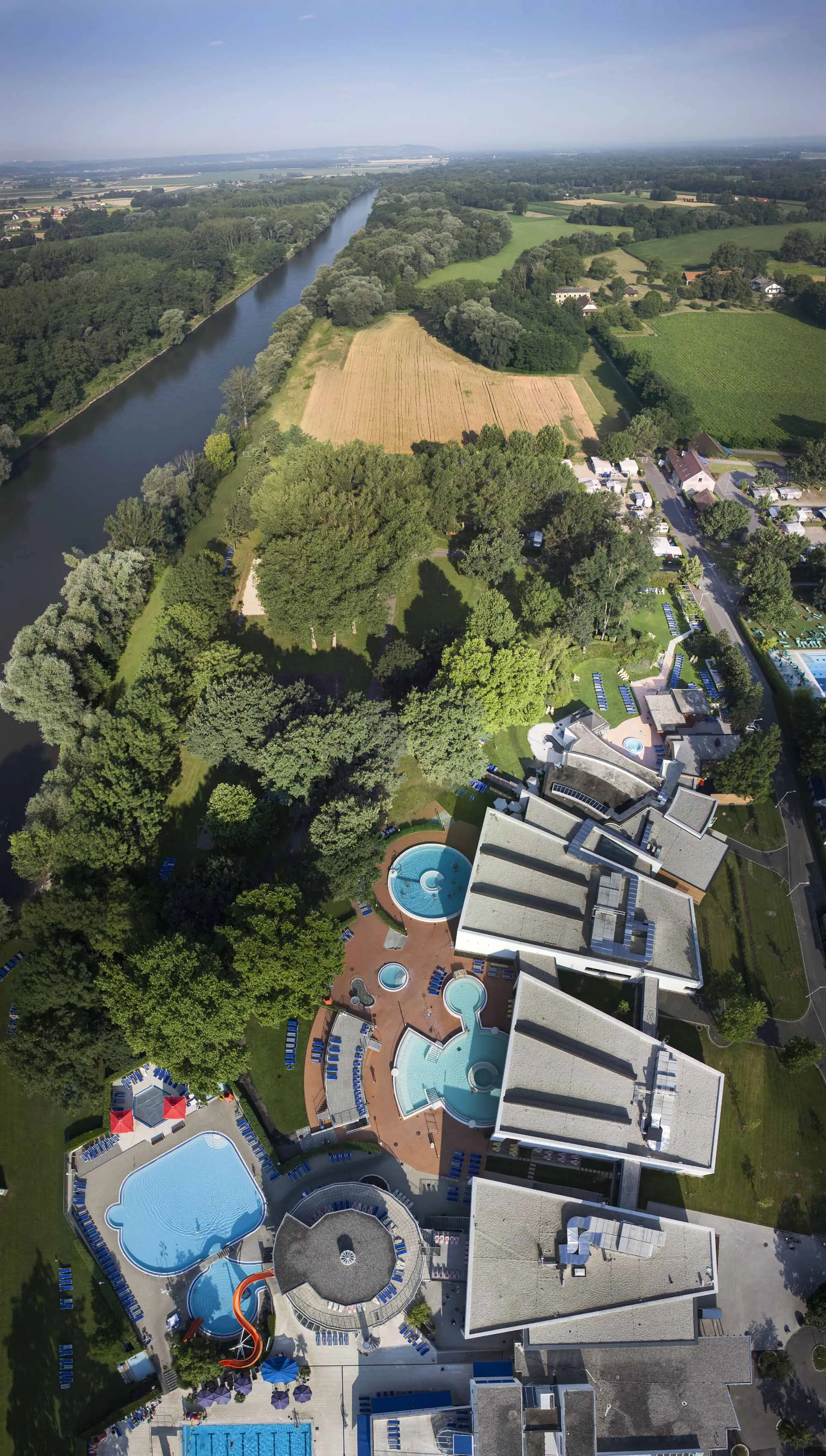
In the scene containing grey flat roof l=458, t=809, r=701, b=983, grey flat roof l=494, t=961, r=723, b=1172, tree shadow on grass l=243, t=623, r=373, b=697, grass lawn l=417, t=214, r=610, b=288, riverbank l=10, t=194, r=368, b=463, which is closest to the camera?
grey flat roof l=494, t=961, r=723, b=1172

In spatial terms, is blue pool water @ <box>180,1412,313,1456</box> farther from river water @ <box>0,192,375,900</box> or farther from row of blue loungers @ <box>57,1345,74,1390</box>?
river water @ <box>0,192,375,900</box>

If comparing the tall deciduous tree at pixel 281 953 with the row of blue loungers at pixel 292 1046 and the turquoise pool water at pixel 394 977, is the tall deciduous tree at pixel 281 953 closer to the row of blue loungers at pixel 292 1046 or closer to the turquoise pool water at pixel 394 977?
the row of blue loungers at pixel 292 1046

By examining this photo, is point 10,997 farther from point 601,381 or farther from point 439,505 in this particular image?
point 601,381

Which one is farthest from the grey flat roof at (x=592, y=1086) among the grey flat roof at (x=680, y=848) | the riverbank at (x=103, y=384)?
the riverbank at (x=103, y=384)

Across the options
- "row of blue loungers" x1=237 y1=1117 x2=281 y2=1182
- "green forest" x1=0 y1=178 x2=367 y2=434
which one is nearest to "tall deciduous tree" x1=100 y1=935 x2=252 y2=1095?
"row of blue loungers" x1=237 y1=1117 x2=281 y2=1182

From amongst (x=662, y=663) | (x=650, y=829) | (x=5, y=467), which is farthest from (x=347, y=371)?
(x=650, y=829)

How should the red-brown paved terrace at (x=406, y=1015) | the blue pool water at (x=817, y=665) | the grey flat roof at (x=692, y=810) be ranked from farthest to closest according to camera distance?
1. the blue pool water at (x=817, y=665)
2. the grey flat roof at (x=692, y=810)
3. the red-brown paved terrace at (x=406, y=1015)
